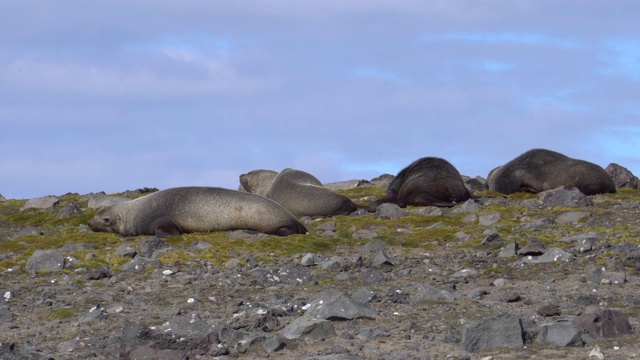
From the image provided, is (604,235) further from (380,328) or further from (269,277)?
(380,328)

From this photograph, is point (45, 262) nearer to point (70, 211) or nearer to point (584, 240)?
point (584, 240)

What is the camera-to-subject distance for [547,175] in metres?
27.4

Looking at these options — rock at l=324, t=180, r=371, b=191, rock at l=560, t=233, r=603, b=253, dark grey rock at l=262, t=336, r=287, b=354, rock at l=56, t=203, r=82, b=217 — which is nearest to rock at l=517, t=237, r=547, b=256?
rock at l=560, t=233, r=603, b=253

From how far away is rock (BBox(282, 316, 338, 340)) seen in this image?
985 cm

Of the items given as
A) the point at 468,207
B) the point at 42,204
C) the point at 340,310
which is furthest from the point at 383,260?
the point at 42,204

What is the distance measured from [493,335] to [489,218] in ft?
33.9

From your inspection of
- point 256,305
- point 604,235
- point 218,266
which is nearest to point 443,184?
point 604,235

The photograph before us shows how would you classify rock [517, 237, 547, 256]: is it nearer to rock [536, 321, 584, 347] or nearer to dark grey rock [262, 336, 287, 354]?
rock [536, 321, 584, 347]

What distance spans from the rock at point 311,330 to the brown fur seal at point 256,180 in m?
17.6

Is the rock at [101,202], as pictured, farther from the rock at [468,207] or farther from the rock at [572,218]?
the rock at [572,218]

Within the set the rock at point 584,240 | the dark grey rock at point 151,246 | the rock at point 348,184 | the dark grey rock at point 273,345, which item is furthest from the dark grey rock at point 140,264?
the rock at point 348,184

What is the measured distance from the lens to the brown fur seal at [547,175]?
26.9 m

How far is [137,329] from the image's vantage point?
10094mm

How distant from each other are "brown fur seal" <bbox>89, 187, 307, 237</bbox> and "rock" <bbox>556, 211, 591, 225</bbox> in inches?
213
